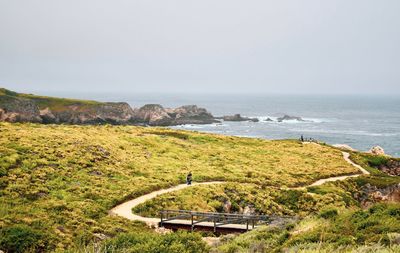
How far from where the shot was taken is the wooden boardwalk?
29547 mm

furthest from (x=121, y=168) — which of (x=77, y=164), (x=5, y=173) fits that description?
(x=5, y=173)

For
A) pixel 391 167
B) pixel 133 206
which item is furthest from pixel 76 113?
pixel 133 206

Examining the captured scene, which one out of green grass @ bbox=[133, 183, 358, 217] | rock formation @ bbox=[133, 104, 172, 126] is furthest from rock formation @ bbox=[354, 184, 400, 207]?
rock formation @ bbox=[133, 104, 172, 126]

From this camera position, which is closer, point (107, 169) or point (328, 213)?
point (328, 213)

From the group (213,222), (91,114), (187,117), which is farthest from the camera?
(187,117)

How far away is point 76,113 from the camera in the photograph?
156625 mm

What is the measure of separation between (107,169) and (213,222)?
17012 millimetres

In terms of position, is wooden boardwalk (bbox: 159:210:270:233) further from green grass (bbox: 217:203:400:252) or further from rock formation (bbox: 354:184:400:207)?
rock formation (bbox: 354:184:400:207)

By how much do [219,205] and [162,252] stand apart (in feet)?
73.4

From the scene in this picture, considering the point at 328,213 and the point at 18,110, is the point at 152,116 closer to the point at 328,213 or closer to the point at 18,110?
the point at 18,110

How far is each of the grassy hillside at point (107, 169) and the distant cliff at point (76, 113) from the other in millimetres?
80391

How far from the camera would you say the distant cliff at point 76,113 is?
138 meters

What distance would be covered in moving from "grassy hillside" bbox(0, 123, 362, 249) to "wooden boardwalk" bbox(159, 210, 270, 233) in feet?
8.95

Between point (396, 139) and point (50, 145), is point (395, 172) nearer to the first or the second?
point (50, 145)
